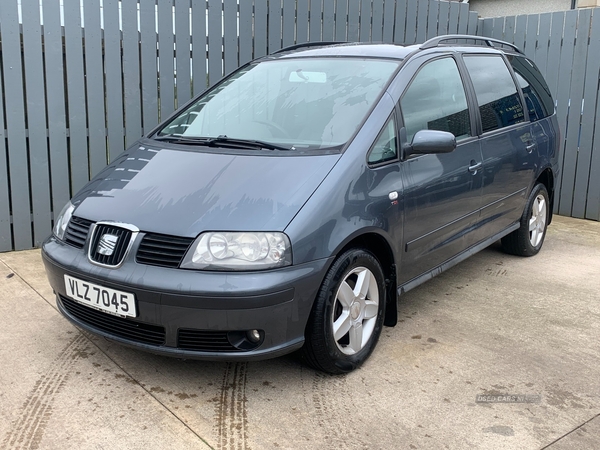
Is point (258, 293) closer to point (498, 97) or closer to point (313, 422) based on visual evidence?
point (313, 422)

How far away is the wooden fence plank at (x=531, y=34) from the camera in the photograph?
7.23 meters

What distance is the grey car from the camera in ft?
8.91

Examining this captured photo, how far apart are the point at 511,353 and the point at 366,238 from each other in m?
1.11

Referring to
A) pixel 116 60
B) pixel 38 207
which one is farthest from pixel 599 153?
pixel 38 207

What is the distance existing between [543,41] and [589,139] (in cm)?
128

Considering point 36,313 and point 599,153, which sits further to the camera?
point 599,153

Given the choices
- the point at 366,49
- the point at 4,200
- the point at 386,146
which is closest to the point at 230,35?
the point at 366,49

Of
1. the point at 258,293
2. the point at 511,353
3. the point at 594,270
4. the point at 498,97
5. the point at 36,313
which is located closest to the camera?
the point at 258,293

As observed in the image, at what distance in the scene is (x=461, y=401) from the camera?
9.67ft

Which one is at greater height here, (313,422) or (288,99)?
(288,99)

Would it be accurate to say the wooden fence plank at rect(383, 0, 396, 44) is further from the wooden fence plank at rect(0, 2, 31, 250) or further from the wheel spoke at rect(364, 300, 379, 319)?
the wheel spoke at rect(364, 300, 379, 319)

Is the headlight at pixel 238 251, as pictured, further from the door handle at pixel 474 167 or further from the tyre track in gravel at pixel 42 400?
the door handle at pixel 474 167

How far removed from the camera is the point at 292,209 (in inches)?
111

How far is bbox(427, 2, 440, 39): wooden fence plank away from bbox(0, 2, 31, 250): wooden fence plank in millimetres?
4886
